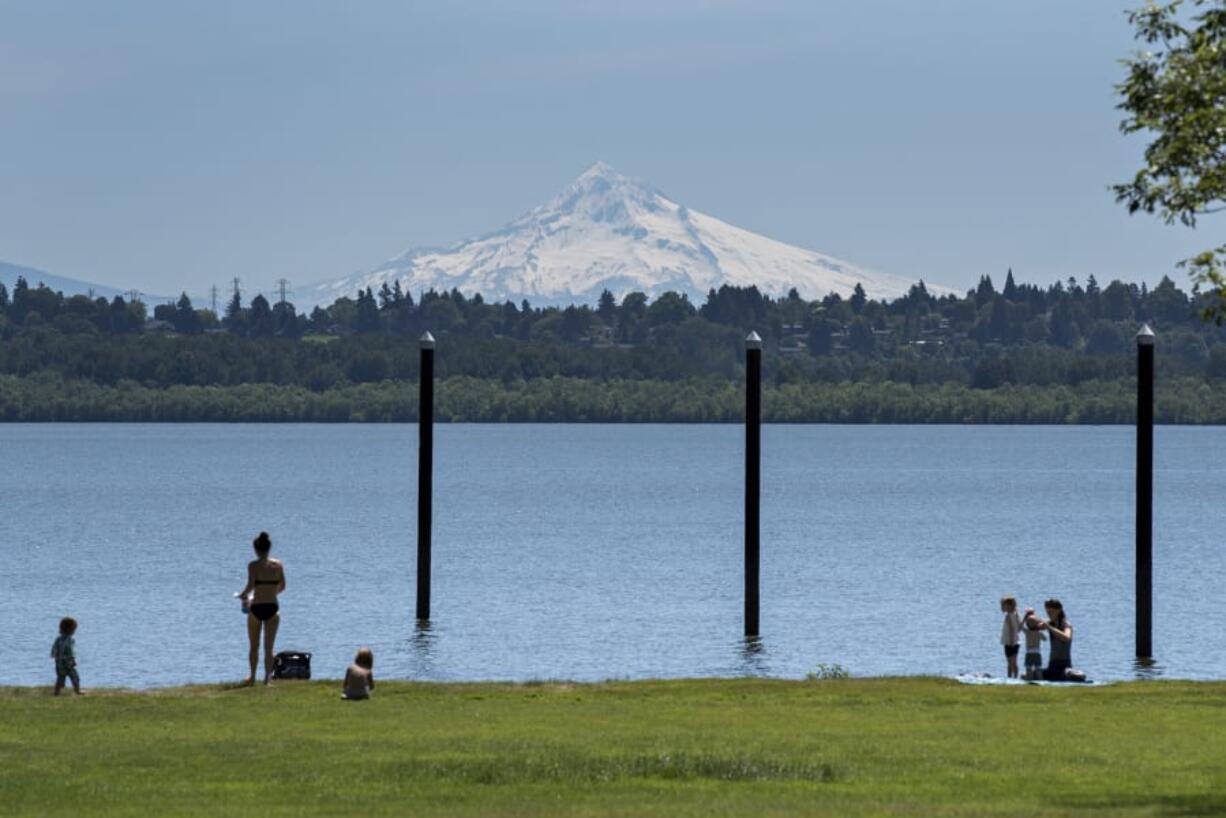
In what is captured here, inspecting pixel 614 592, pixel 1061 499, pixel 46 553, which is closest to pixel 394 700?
pixel 614 592

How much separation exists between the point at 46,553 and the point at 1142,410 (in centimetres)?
5931

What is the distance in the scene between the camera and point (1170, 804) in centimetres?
1803

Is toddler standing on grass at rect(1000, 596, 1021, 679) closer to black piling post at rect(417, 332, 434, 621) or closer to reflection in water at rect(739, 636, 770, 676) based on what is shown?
reflection in water at rect(739, 636, 770, 676)

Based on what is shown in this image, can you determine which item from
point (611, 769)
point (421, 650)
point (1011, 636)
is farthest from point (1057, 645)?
point (421, 650)

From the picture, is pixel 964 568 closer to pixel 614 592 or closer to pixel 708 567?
pixel 708 567

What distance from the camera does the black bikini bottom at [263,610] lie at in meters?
30.0

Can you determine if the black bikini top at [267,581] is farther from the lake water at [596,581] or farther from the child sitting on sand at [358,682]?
the lake water at [596,581]

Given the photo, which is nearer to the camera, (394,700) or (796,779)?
(796,779)

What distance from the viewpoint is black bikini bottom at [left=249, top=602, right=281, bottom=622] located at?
30.0 metres

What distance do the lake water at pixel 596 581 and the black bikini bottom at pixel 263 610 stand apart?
14.6 m

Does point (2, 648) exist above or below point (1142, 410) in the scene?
below

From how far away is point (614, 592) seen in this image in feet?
229

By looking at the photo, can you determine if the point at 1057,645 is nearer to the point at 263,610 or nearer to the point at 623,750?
the point at 263,610

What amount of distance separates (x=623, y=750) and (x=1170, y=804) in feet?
19.3
